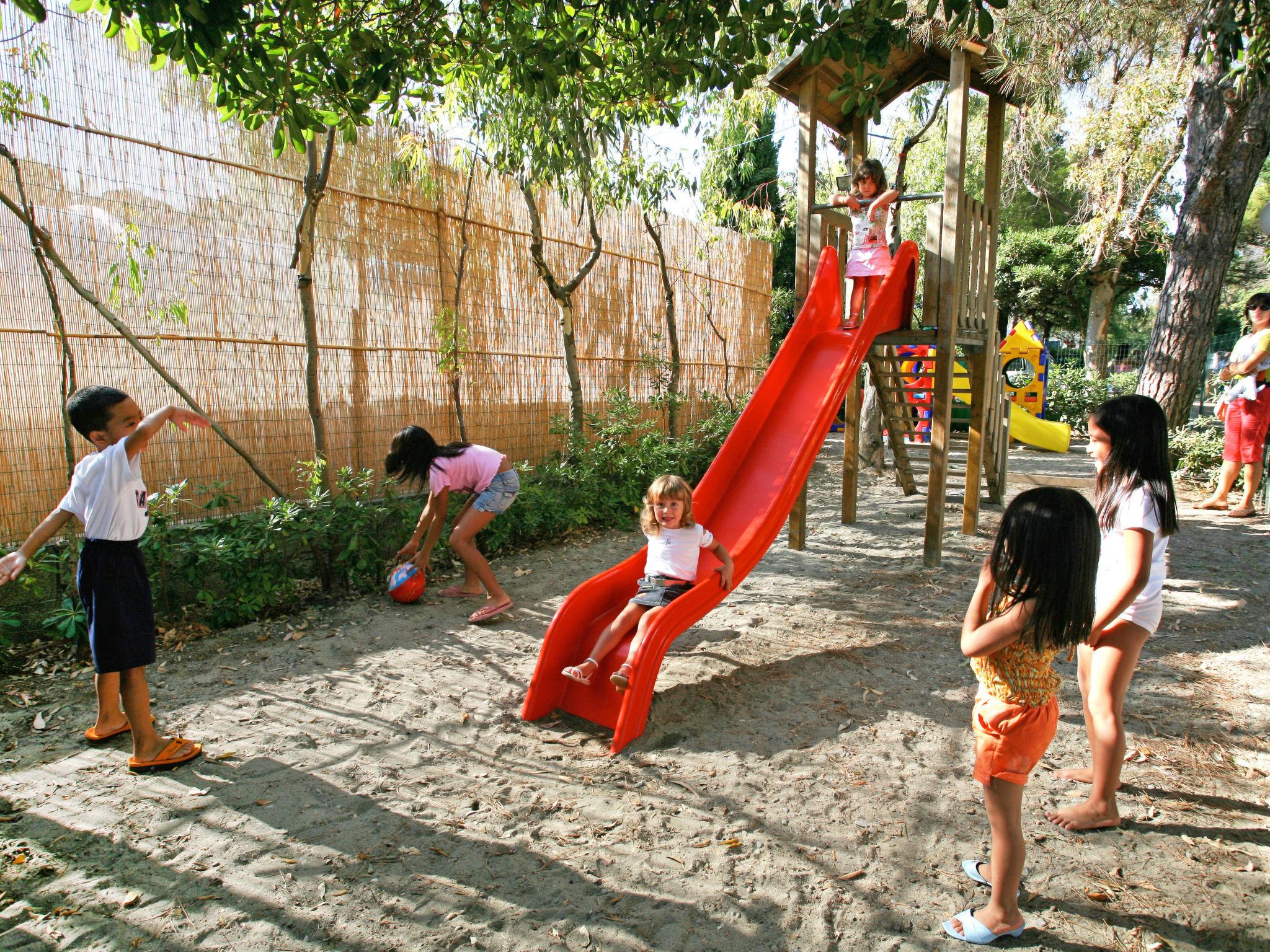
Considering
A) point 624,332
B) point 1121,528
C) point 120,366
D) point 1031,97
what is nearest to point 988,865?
point 1121,528

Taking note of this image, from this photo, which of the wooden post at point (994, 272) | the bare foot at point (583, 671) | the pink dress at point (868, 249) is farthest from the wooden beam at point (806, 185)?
the bare foot at point (583, 671)

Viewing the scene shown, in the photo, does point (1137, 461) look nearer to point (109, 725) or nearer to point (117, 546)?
point (117, 546)

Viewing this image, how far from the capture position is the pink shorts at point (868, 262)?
613cm

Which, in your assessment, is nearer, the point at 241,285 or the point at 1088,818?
the point at 1088,818

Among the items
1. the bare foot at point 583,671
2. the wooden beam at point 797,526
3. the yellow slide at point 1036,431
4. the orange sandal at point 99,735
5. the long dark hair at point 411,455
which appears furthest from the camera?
the yellow slide at point 1036,431

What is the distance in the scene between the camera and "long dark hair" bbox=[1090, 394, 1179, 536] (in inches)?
94.0

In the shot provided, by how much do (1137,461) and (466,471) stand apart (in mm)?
3635

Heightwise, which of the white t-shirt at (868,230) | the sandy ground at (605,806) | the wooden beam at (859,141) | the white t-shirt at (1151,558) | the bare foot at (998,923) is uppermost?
the wooden beam at (859,141)

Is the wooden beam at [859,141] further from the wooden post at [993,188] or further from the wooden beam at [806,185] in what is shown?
the wooden beam at [806,185]

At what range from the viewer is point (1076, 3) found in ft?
33.8

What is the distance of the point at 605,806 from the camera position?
289cm

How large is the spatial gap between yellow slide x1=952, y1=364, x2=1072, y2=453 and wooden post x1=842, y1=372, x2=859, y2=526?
240 inches

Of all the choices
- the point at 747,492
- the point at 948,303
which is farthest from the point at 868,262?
the point at 747,492

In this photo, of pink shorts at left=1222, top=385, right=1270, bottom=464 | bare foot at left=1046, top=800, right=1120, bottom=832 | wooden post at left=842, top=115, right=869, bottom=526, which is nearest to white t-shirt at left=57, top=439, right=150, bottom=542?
bare foot at left=1046, top=800, right=1120, bottom=832
